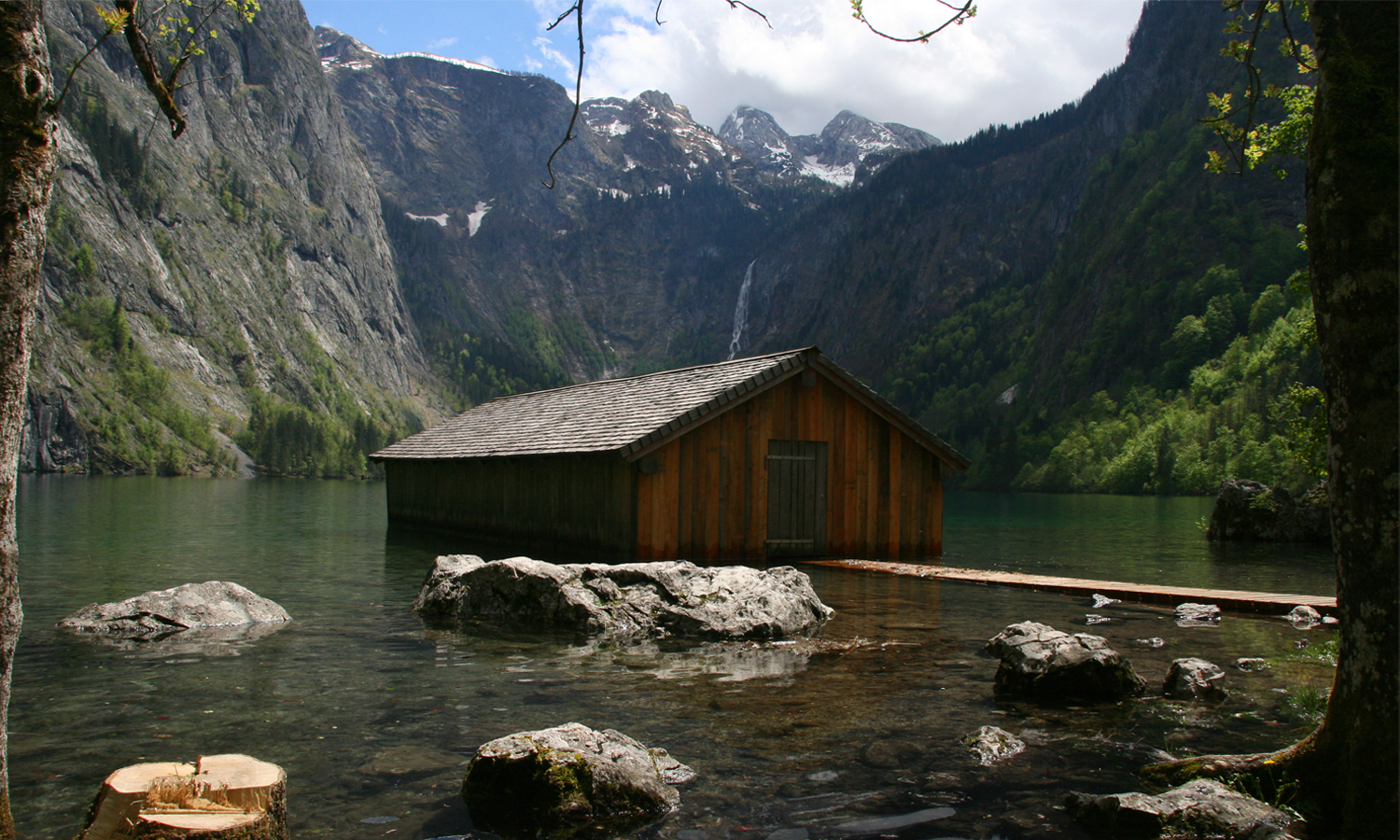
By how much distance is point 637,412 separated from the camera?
21688 mm

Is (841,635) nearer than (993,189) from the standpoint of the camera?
Yes

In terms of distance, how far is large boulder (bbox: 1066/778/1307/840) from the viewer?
A: 539 centimetres

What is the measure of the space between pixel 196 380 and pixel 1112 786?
419 feet

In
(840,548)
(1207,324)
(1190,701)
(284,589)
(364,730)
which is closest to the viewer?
(364,730)

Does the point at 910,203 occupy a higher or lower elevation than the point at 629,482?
higher

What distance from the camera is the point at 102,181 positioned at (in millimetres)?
116938

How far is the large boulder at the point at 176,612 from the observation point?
41.4 feet

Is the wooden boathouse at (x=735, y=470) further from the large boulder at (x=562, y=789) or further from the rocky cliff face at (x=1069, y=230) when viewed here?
the rocky cliff face at (x=1069, y=230)

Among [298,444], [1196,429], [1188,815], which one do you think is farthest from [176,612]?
[298,444]

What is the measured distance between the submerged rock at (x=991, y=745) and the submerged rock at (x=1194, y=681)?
7.59 ft

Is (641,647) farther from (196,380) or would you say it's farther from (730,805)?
(196,380)

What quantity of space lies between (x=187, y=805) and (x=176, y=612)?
9795mm

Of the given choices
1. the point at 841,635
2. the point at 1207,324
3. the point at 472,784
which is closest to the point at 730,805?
the point at 472,784

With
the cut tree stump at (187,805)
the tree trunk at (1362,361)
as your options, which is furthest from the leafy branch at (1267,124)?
the cut tree stump at (187,805)
